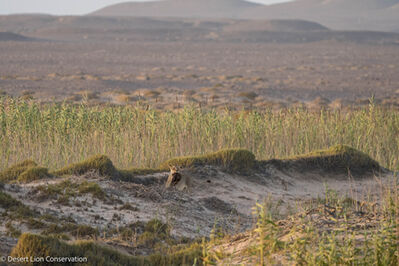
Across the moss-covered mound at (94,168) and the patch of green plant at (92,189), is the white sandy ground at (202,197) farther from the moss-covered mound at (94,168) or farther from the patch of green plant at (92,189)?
the moss-covered mound at (94,168)

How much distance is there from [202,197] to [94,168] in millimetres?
1509

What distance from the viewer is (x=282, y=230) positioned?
15.5 ft

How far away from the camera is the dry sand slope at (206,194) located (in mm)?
6176

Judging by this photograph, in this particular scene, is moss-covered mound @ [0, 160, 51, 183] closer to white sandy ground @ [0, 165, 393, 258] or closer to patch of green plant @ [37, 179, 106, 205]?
white sandy ground @ [0, 165, 393, 258]

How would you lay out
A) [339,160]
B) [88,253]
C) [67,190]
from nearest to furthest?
1. [88,253]
2. [67,190]
3. [339,160]

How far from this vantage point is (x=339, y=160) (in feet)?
30.4

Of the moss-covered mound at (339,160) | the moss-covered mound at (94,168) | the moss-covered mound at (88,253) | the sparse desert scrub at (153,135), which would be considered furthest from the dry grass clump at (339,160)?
the moss-covered mound at (88,253)

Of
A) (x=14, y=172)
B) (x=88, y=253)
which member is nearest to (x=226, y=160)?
(x=14, y=172)

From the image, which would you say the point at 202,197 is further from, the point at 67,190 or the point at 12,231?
the point at 12,231

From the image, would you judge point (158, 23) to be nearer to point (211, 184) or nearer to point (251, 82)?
point (251, 82)

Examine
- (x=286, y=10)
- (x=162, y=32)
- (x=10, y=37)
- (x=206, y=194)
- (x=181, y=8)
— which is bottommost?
(x=206, y=194)

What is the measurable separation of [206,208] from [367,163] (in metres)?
3.68

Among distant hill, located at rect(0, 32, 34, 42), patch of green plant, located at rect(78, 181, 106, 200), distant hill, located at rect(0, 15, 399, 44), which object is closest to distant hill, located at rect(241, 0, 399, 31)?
distant hill, located at rect(0, 15, 399, 44)

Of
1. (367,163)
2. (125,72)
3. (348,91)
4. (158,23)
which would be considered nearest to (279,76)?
(348,91)
